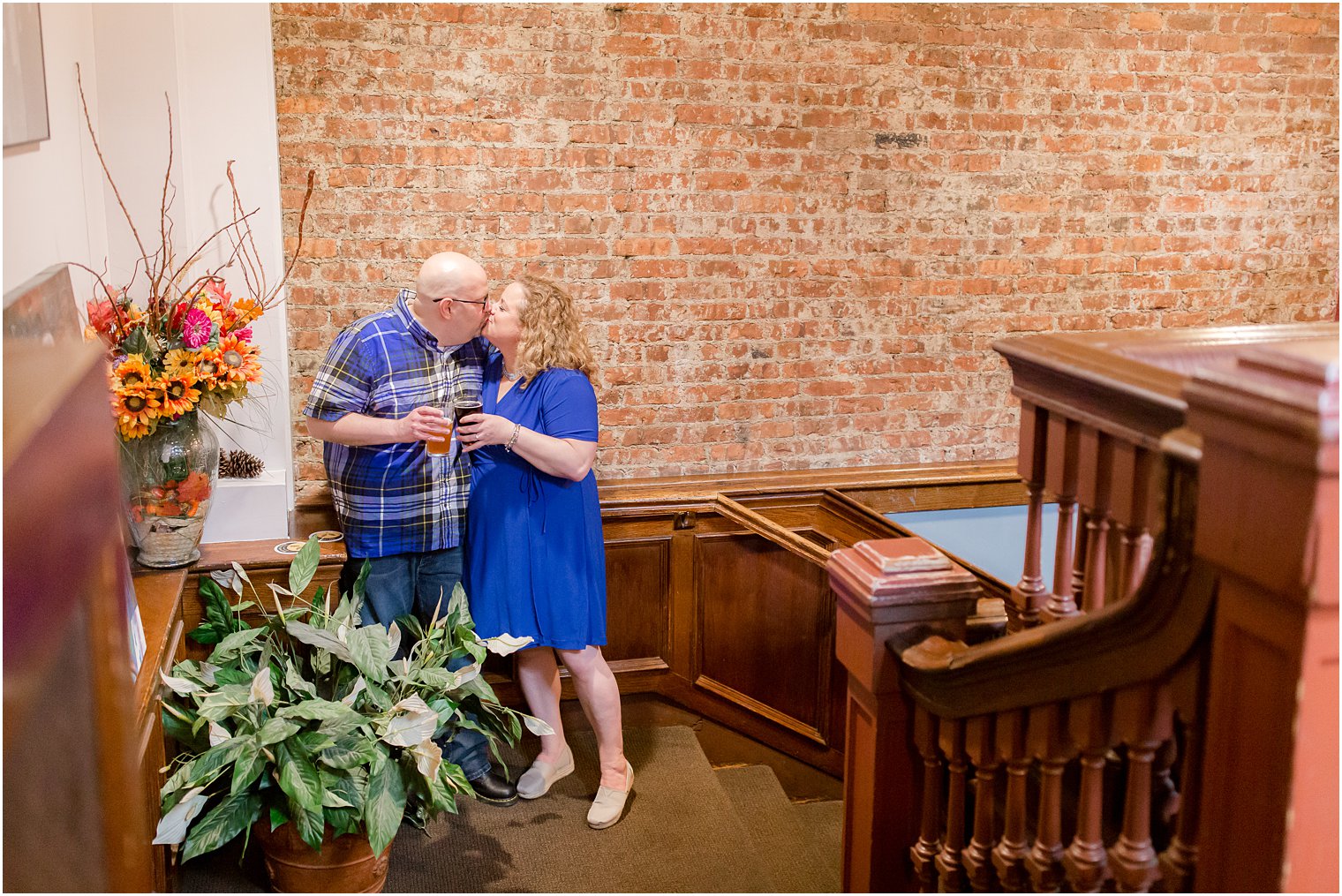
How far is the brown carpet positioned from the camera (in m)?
3.04

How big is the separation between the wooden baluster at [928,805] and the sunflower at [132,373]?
195 centimetres

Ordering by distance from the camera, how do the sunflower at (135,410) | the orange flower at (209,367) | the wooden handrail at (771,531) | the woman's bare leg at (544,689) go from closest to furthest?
1. the sunflower at (135,410)
2. the orange flower at (209,367)
3. the woman's bare leg at (544,689)
4. the wooden handrail at (771,531)

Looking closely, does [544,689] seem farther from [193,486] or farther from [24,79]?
[24,79]

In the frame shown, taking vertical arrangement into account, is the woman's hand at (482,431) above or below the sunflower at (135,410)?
below

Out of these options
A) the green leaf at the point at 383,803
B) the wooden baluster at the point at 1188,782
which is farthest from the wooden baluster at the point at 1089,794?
the green leaf at the point at 383,803

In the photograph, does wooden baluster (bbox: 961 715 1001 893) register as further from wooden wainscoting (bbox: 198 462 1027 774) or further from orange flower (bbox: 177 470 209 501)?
wooden wainscoting (bbox: 198 462 1027 774)

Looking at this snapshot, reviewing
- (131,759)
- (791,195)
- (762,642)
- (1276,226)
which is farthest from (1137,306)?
(131,759)

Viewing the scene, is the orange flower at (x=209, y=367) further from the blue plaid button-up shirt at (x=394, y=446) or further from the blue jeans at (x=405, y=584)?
the blue jeans at (x=405, y=584)

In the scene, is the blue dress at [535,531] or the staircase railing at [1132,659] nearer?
the staircase railing at [1132,659]

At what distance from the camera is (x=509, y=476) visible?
322 cm

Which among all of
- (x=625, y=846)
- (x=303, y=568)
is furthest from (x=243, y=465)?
(x=625, y=846)

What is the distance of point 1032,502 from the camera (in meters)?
1.76

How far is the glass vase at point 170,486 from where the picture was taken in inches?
114

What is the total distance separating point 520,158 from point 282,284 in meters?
0.84
